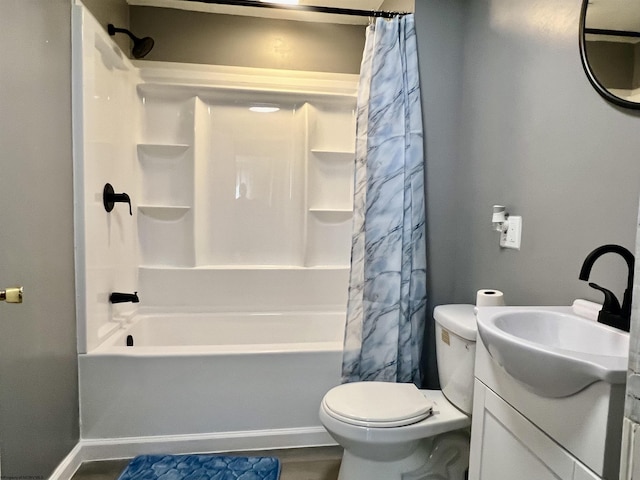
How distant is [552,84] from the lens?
1438 mm

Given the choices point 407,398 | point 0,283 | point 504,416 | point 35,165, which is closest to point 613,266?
point 504,416

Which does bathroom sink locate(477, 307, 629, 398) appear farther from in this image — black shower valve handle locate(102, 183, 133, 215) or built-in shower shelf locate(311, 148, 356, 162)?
built-in shower shelf locate(311, 148, 356, 162)

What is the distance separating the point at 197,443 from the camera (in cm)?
202

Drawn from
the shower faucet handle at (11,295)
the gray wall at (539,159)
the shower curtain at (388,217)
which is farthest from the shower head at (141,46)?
the shower faucet handle at (11,295)

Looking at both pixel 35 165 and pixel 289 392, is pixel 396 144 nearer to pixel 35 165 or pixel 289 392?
pixel 289 392

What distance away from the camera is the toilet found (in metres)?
1.50

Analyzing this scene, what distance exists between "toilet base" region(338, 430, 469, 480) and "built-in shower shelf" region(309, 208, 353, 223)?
1718 millimetres

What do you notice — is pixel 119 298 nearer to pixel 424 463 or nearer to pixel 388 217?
pixel 388 217

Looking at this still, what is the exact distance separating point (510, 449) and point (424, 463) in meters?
0.67

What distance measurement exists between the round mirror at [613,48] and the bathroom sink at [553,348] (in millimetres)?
604

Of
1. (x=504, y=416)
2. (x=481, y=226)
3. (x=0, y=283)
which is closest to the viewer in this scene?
(x=504, y=416)

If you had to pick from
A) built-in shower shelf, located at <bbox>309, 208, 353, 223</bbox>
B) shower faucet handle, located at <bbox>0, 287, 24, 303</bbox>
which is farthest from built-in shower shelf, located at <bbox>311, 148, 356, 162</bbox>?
shower faucet handle, located at <bbox>0, 287, 24, 303</bbox>

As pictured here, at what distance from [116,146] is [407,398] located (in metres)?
2.08

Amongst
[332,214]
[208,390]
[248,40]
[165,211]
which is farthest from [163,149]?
[208,390]
